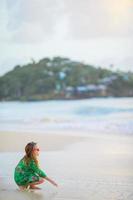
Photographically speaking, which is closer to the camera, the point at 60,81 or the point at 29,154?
the point at 29,154

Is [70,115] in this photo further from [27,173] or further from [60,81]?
[27,173]

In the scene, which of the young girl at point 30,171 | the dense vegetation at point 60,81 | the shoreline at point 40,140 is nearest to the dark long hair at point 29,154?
the young girl at point 30,171

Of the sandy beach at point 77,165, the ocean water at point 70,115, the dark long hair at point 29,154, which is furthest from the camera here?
the ocean water at point 70,115

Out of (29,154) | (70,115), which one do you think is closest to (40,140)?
(29,154)

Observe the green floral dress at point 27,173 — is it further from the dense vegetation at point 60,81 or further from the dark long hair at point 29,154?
the dense vegetation at point 60,81

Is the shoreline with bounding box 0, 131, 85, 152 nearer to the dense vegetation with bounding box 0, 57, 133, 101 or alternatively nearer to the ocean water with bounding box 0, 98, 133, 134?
the ocean water with bounding box 0, 98, 133, 134

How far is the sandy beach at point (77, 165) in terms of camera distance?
2.83m

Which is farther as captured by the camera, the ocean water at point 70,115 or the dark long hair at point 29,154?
the ocean water at point 70,115

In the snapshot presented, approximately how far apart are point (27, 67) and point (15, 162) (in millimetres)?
678

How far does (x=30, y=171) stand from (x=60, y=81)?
2.22 feet

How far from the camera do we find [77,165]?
2.98 m

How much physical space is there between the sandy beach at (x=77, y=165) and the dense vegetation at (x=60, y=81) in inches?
11.6

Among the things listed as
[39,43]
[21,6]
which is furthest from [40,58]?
[21,6]

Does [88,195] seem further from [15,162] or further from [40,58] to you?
[40,58]
